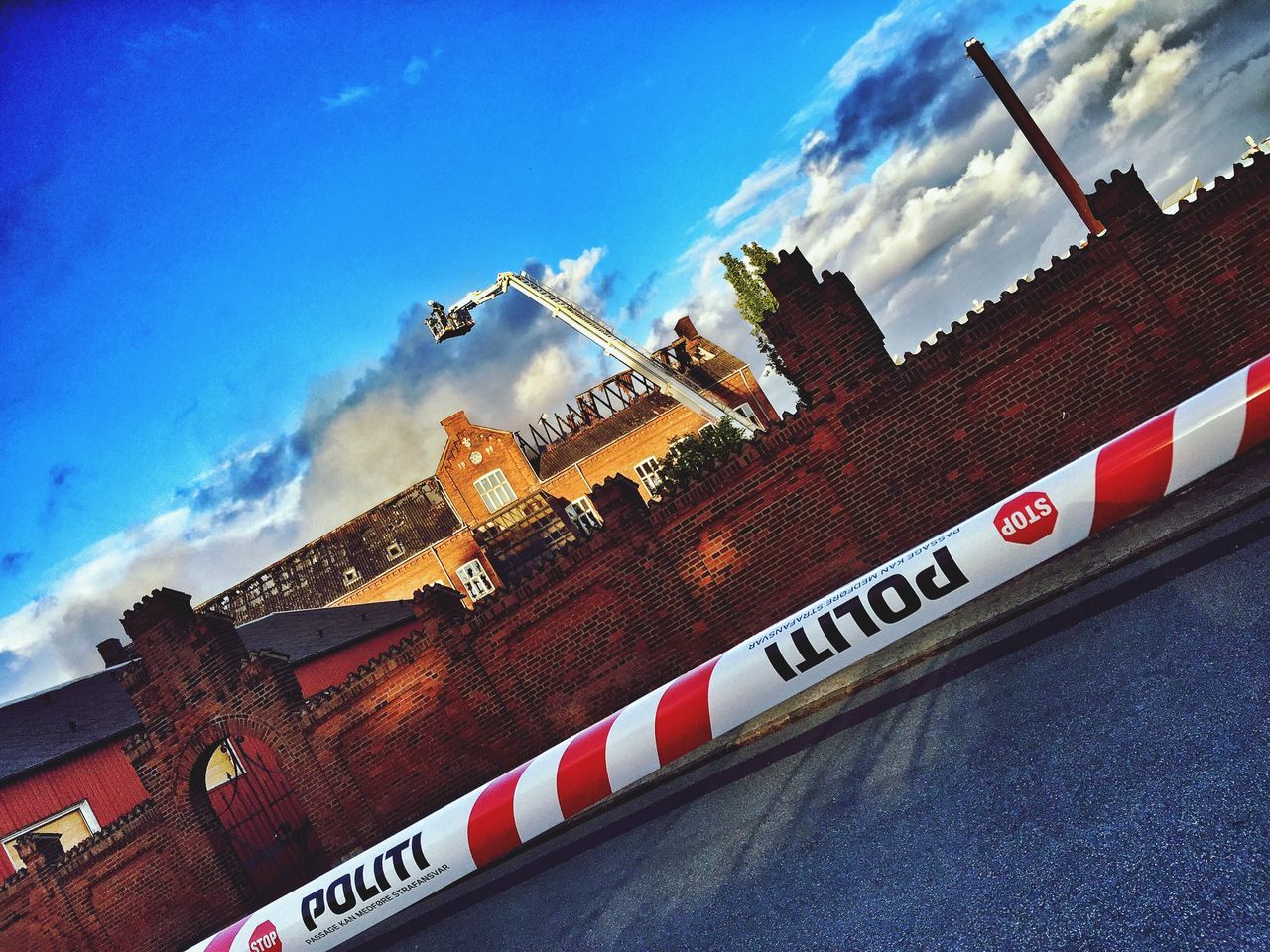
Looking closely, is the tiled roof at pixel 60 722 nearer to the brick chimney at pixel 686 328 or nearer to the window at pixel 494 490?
the window at pixel 494 490

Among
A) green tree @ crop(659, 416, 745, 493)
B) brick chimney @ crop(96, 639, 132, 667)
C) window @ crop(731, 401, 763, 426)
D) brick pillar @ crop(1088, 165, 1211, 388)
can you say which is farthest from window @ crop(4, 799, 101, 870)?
window @ crop(731, 401, 763, 426)

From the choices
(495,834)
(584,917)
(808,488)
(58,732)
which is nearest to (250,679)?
(495,834)

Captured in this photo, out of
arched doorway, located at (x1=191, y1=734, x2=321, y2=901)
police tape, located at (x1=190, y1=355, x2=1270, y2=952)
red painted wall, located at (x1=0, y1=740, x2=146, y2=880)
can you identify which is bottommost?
police tape, located at (x1=190, y1=355, x2=1270, y2=952)

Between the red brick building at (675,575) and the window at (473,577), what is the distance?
82.1ft

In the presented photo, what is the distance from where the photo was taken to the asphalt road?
2.74 m

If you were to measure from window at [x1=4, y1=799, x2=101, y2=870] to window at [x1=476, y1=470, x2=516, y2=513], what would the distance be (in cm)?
2325

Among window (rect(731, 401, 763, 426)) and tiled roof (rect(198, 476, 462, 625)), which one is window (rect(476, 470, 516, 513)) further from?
window (rect(731, 401, 763, 426))

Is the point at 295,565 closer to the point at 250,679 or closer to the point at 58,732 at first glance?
the point at 58,732

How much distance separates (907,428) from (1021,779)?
190 inches

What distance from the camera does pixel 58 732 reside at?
15734 mm

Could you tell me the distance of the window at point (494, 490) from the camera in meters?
37.3

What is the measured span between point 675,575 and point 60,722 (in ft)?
54.7

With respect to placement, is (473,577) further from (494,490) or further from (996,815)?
(996,815)

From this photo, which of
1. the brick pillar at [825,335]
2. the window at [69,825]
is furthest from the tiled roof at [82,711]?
the brick pillar at [825,335]
